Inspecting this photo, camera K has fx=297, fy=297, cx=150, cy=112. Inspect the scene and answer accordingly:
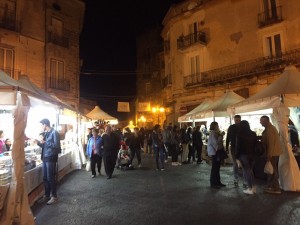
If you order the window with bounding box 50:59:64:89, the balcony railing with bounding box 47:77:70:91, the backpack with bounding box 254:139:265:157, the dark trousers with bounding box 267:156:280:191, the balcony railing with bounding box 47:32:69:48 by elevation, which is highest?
the balcony railing with bounding box 47:32:69:48

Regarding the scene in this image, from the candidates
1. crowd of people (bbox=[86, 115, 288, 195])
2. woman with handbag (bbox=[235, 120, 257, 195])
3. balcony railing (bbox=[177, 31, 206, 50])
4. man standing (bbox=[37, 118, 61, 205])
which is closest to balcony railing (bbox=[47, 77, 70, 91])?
balcony railing (bbox=[177, 31, 206, 50])

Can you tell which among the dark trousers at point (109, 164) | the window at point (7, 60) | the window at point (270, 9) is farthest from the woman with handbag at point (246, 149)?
the window at point (7, 60)

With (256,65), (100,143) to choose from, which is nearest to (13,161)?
(100,143)

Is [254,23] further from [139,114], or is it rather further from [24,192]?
[139,114]

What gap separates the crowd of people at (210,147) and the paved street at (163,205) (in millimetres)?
519

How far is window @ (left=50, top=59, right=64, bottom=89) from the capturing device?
23922mm

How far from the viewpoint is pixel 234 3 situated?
2364cm

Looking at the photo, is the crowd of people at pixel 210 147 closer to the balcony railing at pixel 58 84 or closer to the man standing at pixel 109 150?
the man standing at pixel 109 150

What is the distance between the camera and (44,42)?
2355 centimetres

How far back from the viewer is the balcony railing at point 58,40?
23.9m

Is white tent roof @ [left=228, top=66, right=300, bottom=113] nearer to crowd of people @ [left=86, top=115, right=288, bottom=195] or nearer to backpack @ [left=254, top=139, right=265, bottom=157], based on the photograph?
crowd of people @ [left=86, top=115, right=288, bottom=195]

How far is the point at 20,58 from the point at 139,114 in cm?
2320

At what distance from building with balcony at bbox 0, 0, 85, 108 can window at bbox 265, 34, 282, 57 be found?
15.9 m

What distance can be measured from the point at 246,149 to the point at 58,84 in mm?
19659
